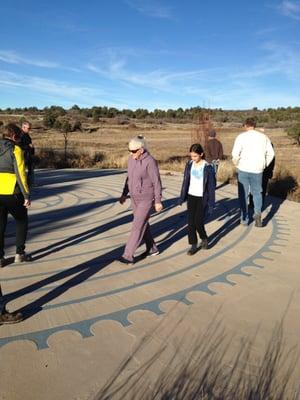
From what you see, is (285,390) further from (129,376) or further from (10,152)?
(10,152)

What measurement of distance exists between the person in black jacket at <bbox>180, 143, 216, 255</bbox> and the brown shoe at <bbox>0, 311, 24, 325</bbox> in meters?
2.80

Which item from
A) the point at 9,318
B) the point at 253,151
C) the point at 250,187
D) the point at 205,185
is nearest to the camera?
the point at 9,318

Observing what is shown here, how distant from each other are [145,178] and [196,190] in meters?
0.90

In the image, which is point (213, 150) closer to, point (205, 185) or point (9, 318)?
point (205, 185)

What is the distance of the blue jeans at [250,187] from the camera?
8008 millimetres

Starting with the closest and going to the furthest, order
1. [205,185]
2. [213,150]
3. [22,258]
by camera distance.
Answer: [22,258]
[205,185]
[213,150]

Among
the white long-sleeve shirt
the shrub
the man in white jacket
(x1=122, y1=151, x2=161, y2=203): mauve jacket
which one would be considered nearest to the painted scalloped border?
(x1=122, y1=151, x2=161, y2=203): mauve jacket

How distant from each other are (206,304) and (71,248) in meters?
2.65

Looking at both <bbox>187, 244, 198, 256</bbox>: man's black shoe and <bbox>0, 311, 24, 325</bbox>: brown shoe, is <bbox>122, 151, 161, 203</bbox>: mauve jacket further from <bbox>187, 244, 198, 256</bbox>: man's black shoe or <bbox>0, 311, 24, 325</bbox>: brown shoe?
<bbox>0, 311, 24, 325</bbox>: brown shoe

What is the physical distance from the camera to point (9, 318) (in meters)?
3.99

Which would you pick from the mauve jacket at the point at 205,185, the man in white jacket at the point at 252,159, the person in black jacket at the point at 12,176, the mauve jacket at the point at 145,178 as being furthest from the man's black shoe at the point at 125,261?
the man in white jacket at the point at 252,159

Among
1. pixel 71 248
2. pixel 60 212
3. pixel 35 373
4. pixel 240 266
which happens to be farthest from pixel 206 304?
pixel 60 212

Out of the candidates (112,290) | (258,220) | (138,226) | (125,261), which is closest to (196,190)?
(138,226)

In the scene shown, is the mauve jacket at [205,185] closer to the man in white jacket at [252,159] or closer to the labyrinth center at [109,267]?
the labyrinth center at [109,267]
